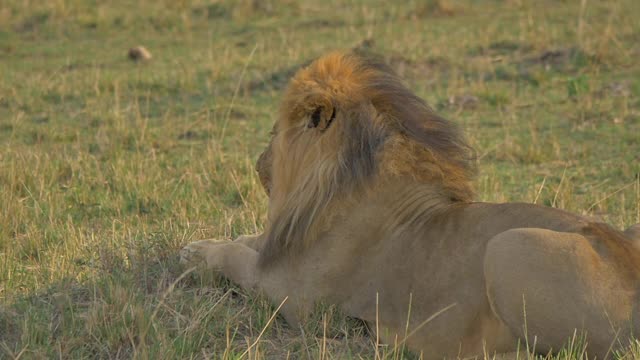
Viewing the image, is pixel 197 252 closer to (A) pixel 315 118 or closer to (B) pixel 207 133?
(A) pixel 315 118

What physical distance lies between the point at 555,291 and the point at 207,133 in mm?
4914

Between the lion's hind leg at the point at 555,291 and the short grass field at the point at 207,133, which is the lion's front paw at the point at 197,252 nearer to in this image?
the short grass field at the point at 207,133

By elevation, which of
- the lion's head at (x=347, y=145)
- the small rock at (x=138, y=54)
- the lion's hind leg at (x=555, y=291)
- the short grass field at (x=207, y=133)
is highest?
the lion's head at (x=347, y=145)

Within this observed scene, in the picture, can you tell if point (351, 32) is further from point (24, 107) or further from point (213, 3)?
point (24, 107)

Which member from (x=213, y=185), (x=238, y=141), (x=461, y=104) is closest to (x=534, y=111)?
(x=461, y=104)

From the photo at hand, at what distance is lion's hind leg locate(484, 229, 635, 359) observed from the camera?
12.0ft

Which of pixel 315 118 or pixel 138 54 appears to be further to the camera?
pixel 138 54

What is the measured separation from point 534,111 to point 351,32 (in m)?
3.43

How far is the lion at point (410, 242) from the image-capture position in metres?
3.70

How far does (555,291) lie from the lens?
145 inches

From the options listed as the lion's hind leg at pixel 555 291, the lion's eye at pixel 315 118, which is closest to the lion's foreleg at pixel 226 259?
the lion's eye at pixel 315 118

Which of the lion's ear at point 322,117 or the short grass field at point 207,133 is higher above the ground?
the lion's ear at point 322,117

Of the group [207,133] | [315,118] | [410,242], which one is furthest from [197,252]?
[207,133]

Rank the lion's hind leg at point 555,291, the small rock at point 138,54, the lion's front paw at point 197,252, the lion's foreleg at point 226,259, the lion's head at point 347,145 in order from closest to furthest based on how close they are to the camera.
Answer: the lion's hind leg at point 555,291
the lion's head at point 347,145
the lion's foreleg at point 226,259
the lion's front paw at point 197,252
the small rock at point 138,54
